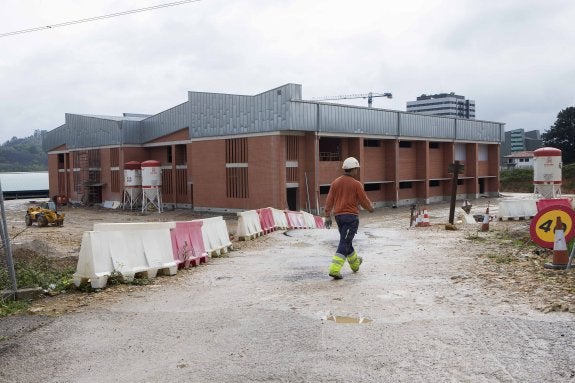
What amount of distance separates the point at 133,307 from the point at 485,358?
4.81 m

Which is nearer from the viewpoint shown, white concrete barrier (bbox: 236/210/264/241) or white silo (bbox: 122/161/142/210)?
white concrete barrier (bbox: 236/210/264/241)

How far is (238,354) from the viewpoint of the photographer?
17.8 ft

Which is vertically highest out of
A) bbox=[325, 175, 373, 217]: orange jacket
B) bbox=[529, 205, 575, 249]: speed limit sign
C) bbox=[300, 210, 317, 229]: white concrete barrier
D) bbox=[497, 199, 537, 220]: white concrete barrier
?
bbox=[325, 175, 373, 217]: orange jacket

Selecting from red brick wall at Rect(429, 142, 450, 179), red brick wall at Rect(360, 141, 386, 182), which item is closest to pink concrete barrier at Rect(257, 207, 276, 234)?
red brick wall at Rect(360, 141, 386, 182)

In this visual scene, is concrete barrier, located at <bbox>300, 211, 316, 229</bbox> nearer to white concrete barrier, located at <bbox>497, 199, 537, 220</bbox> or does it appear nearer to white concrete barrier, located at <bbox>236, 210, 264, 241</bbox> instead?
white concrete barrier, located at <bbox>236, 210, 264, 241</bbox>

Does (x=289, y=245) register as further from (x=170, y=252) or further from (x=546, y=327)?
(x=546, y=327)

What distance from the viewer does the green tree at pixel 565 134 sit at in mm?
77812

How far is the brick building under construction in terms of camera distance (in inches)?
1368

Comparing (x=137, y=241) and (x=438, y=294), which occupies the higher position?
(x=137, y=241)

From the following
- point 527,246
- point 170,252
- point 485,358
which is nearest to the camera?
point 485,358

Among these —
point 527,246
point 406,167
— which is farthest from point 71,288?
point 406,167

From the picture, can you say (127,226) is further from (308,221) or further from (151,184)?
(151,184)

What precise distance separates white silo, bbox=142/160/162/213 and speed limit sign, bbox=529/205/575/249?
36.0 m

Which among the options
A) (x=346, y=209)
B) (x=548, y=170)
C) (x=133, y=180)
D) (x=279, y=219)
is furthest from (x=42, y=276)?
(x=133, y=180)
